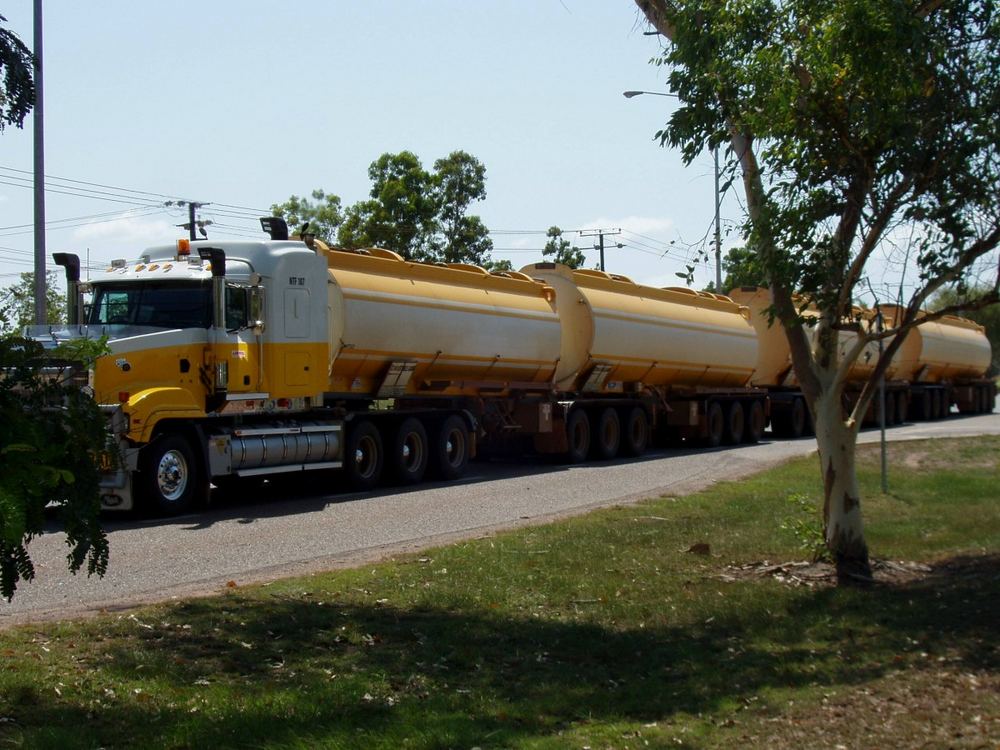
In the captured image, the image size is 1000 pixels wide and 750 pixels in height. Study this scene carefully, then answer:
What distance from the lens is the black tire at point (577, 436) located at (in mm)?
25531

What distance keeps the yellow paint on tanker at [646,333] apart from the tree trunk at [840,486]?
14404mm

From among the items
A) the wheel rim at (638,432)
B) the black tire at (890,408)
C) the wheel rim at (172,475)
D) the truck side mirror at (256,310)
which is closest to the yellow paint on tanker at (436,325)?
the truck side mirror at (256,310)

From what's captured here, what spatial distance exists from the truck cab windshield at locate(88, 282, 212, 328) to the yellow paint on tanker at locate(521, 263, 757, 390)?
9.99 metres

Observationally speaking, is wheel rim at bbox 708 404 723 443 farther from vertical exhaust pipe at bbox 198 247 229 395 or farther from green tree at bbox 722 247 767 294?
green tree at bbox 722 247 767 294

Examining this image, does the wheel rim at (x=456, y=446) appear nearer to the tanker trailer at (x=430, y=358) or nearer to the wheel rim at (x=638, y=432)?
the tanker trailer at (x=430, y=358)

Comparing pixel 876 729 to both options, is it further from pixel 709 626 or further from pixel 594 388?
pixel 594 388

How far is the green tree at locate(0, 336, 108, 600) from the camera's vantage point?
229 inches

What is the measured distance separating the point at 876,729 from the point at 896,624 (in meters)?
2.88

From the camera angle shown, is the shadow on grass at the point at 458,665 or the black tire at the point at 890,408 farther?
the black tire at the point at 890,408

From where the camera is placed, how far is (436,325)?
21094 mm

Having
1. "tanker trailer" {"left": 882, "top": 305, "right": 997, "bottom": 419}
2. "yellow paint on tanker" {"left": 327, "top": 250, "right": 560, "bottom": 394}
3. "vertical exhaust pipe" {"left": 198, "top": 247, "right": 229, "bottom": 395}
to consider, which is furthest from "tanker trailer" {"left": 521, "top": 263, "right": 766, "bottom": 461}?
"tanker trailer" {"left": 882, "top": 305, "right": 997, "bottom": 419}

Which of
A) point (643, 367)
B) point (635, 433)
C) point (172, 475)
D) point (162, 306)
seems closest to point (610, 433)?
point (635, 433)

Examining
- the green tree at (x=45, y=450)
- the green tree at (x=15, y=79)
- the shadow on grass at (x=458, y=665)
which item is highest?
the green tree at (x=15, y=79)

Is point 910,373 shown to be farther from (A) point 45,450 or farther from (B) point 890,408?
(A) point 45,450
